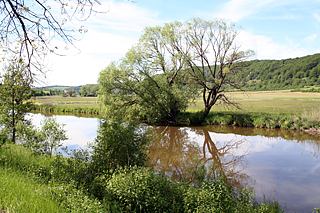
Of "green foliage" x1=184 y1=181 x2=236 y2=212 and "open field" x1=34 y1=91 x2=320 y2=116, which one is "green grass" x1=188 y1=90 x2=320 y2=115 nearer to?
"open field" x1=34 y1=91 x2=320 y2=116

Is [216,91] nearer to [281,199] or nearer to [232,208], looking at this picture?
[281,199]

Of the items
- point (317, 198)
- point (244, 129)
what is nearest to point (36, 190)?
point (317, 198)

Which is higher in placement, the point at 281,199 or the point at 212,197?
the point at 212,197

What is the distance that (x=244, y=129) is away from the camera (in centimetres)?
3484

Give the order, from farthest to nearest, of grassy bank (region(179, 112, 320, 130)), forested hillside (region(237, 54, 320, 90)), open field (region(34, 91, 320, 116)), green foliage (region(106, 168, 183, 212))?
forested hillside (region(237, 54, 320, 90)), open field (region(34, 91, 320, 116)), grassy bank (region(179, 112, 320, 130)), green foliage (region(106, 168, 183, 212))

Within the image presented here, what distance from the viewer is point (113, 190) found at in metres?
9.24

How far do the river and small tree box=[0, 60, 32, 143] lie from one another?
619 centimetres

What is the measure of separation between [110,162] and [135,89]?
2611cm

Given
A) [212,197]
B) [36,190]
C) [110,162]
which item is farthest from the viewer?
[110,162]

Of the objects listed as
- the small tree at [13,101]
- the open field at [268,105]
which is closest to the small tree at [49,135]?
the small tree at [13,101]

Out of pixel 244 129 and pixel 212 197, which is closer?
pixel 212 197

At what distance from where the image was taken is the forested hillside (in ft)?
350

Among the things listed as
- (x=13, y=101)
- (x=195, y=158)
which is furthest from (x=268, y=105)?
(x=13, y=101)

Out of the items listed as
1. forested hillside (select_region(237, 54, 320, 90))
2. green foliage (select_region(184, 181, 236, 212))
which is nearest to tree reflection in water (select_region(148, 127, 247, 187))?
green foliage (select_region(184, 181, 236, 212))
